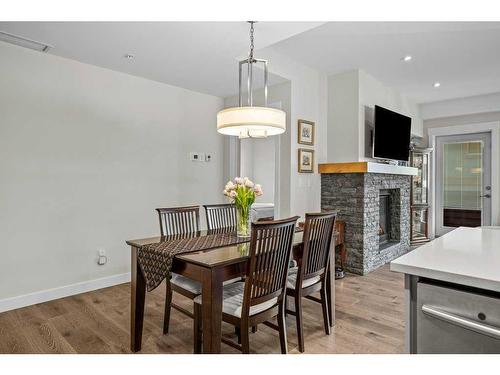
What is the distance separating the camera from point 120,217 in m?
3.70

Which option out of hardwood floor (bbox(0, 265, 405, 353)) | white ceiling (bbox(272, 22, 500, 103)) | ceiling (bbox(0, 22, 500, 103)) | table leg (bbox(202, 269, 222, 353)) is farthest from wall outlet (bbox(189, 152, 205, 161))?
table leg (bbox(202, 269, 222, 353))

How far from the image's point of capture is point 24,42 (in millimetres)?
2850

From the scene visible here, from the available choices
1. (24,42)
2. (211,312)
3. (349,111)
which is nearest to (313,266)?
(211,312)

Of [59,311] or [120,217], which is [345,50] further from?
[59,311]

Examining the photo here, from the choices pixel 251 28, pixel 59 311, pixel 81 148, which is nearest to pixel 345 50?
pixel 251 28

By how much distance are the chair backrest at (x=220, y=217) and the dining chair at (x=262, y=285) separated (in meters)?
1.07

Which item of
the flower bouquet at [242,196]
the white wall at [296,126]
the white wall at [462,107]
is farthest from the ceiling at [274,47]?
the flower bouquet at [242,196]

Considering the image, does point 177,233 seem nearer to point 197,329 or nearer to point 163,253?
point 163,253

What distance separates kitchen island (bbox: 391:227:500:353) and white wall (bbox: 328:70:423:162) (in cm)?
300

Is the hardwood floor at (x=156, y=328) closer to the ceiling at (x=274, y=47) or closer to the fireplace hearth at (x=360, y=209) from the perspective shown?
the fireplace hearth at (x=360, y=209)

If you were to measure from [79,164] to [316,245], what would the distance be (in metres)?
2.57

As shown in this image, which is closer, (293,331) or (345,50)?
(293,331)

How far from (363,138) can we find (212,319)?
3.26 metres

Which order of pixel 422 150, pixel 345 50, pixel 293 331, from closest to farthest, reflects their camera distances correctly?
pixel 293 331 < pixel 345 50 < pixel 422 150
